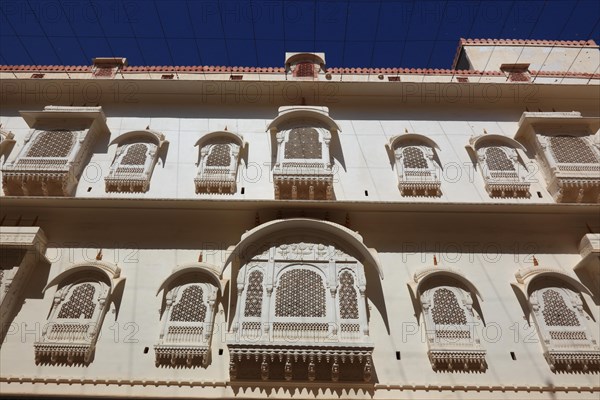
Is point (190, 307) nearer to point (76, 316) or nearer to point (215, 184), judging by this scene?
point (76, 316)

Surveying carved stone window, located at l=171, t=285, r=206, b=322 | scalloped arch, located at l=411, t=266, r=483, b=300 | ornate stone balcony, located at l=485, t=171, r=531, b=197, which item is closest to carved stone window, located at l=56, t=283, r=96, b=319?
carved stone window, located at l=171, t=285, r=206, b=322

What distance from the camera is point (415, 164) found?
9914 mm

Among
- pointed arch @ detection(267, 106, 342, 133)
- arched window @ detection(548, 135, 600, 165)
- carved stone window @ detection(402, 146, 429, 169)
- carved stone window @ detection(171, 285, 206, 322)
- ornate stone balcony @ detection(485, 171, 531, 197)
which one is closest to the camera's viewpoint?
carved stone window @ detection(171, 285, 206, 322)

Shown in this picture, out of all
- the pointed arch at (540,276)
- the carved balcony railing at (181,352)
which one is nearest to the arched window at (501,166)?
the pointed arch at (540,276)

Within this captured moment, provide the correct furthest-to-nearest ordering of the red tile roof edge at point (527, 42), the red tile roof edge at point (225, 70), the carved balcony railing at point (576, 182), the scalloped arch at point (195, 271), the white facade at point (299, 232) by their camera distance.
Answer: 1. the red tile roof edge at point (527, 42)
2. the red tile roof edge at point (225, 70)
3. the carved balcony railing at point (576, 182)
4. the scalloped arch at point (195, 271)
5. the white facade at point (299, 232)

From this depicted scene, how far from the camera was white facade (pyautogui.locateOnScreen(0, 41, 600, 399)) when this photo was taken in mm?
7117

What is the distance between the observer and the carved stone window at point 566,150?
9.05 metres

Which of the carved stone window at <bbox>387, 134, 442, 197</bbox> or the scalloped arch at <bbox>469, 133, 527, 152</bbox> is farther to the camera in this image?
the scalloped arch at <bbox>469, 133, 527, 152</bbox>

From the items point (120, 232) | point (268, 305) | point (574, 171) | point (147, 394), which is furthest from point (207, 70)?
point (574, 171)

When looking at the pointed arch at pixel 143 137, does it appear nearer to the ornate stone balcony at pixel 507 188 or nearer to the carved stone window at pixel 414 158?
the carved stone window at pixel 414 158

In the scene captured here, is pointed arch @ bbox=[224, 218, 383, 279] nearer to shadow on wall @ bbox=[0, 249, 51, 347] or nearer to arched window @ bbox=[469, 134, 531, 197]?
arched window @ bbox=[469, 134, 531, 197]

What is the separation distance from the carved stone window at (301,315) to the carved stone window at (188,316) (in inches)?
22.0

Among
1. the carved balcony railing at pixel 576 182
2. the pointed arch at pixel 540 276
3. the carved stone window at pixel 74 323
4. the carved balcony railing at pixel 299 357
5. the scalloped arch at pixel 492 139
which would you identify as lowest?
the carved balcony railing at pixel 299 357

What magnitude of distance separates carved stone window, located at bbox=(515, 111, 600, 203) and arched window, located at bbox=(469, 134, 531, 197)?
0.43 m
